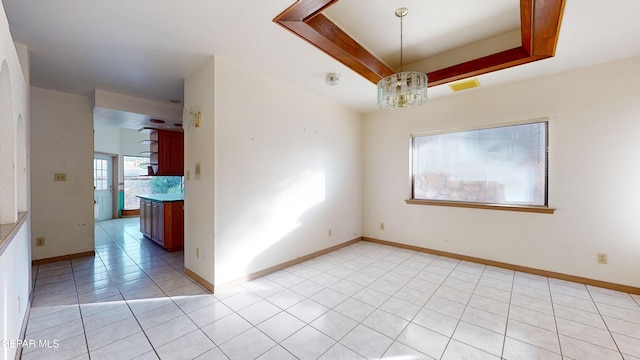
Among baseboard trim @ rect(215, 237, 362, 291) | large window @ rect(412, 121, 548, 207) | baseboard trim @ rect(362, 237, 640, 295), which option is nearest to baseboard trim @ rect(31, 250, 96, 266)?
baseboard trim @ rect(215, 237, 362, 291)

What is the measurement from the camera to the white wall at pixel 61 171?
3.56 m

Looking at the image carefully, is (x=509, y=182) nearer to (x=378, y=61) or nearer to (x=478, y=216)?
(x=478, y=216)

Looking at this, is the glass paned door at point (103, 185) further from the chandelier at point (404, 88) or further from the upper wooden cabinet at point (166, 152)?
the chandelier at point (404, 88)

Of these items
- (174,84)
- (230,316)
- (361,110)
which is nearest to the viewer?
(230,316)

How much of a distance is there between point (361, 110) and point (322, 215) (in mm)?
2161

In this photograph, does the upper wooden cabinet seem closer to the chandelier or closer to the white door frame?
the white door frame

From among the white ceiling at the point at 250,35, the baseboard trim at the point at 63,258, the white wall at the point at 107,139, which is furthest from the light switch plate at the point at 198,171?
the white wall at the point at 107,139

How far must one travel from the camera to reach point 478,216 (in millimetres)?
3627


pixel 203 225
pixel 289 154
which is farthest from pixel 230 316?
pixel 289 154

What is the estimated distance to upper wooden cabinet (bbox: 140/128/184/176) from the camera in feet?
16.0

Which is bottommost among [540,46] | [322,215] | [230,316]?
[230,316]

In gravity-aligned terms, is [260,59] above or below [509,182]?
above

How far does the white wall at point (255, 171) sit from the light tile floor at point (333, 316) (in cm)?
45

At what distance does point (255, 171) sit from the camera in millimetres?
3080
